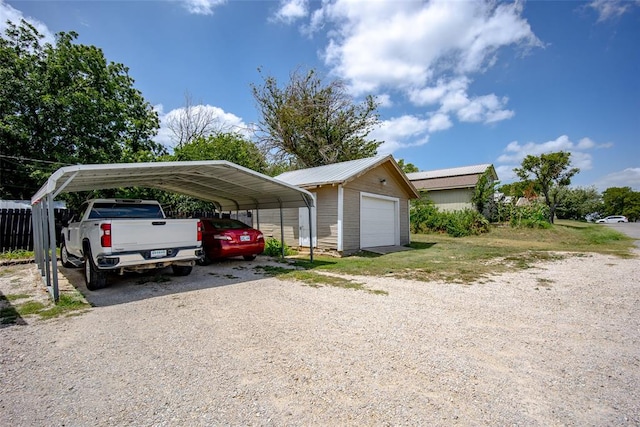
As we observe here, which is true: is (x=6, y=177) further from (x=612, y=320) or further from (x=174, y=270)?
(x=612, y=320)

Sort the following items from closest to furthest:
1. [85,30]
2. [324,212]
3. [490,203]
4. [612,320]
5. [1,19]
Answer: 1. [612,320]
2. [324,212]
3. [1,19]
4. [85,30]
5. [490,203]

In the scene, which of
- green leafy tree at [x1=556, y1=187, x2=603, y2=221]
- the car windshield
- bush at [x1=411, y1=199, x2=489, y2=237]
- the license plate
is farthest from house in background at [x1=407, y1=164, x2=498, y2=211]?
green leafy tree at [x1=556, y1=187, x2=603, y2=221]

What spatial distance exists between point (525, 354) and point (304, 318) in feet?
9.04

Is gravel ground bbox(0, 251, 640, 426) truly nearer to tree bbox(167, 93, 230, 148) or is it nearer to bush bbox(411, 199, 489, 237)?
bush bbox(411, 199, 489, 237)

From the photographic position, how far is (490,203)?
25.2 meters

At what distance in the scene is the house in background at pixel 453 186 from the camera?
2594 centimetres

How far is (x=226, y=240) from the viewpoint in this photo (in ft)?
30.6

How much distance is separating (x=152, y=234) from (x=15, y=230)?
904 centimetres

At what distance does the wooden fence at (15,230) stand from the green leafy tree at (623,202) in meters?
78.0

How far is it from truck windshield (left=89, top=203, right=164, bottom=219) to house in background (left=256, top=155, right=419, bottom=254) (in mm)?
5295

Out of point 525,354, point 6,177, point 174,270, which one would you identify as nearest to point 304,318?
point 525,354

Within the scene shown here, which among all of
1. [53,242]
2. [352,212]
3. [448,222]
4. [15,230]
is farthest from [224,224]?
[448,222]

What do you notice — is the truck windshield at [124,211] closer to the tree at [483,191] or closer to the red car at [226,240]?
the red car at [226,240]

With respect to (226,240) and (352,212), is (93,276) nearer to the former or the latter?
(226,240)
